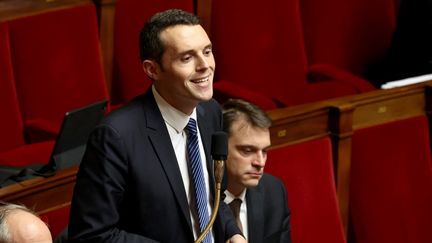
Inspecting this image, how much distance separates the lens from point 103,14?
95cm

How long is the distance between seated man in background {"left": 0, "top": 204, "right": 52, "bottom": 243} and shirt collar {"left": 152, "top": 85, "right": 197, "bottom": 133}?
0.09 meters

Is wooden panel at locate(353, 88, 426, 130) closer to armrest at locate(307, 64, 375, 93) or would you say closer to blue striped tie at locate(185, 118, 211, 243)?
armrest at locate(307, 64, 375, 93)

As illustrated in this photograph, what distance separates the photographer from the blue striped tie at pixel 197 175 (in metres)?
0.49

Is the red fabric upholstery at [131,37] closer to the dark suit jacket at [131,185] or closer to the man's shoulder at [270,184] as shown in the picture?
the man's shoulder at [270,184]

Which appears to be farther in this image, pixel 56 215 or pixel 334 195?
pixel 334 195

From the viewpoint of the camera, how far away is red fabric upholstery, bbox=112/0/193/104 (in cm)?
95

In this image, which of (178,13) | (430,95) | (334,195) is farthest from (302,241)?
(178,13)

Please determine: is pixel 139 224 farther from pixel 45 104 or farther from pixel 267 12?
pixel 267 12

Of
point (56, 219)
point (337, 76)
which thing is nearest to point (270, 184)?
point (56, 219)

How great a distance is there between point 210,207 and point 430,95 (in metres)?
0.44

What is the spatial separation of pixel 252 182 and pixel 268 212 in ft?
0.16

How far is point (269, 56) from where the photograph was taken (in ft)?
3.38

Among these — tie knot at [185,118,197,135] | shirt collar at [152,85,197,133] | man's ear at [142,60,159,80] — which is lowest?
tie knot at [185,118,197,135]

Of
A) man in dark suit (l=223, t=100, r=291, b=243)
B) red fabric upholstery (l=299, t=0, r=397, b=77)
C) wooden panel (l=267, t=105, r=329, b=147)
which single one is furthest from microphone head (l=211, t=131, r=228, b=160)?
red fabric upholstery (l=299, t=0, r=397, b=77)
